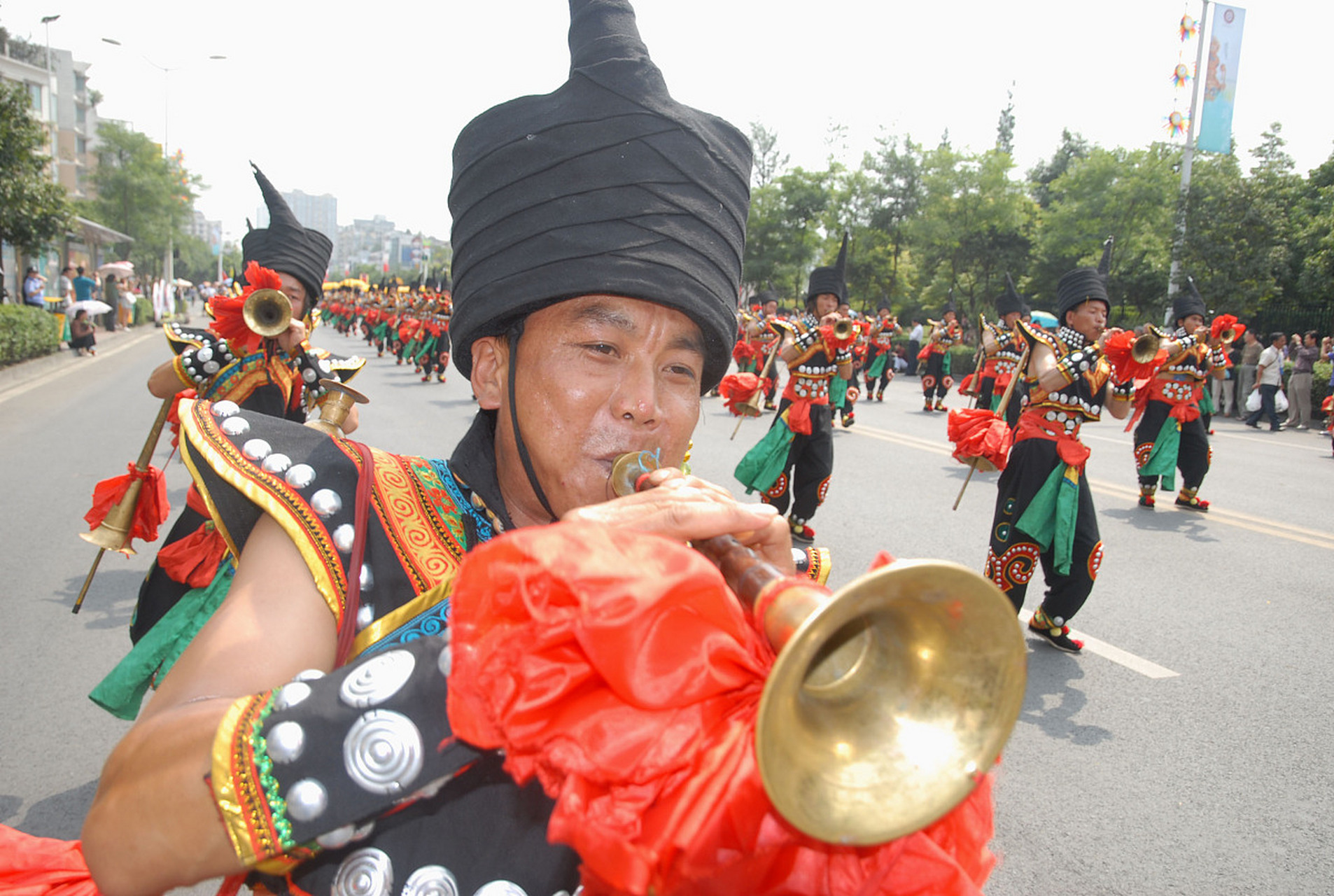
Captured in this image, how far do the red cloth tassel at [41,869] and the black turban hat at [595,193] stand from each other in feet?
3.83

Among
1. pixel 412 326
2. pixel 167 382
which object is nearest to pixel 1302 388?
pixel 167 382

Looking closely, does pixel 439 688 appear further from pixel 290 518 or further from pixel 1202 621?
pixel 1202 621

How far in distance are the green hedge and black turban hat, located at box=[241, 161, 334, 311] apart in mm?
13991

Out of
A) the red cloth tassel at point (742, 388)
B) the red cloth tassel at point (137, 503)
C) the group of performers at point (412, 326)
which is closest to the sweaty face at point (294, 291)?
the red cloth tassel at point (137, 503)

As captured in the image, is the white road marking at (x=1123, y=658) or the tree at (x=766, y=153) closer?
the white road marking at (x=1123, y=658)

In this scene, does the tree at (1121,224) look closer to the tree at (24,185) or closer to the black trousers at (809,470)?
the black trousers at (809,470)

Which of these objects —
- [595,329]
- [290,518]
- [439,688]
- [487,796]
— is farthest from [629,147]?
[487,796]

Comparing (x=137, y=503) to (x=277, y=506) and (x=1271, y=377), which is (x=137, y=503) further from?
(x=1271, y=377)

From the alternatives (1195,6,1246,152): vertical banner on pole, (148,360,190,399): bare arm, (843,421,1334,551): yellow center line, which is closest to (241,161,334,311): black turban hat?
(148,360,190,399): bare arm

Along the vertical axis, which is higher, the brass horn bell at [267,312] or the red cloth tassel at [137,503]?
the brass horn bell at [267,312]

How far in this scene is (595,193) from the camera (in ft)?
5.27

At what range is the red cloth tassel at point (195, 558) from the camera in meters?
2.65

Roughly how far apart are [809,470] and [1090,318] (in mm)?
2634

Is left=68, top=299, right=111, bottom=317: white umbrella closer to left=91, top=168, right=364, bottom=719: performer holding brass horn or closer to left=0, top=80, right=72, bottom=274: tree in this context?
left=0, top=80, right=72, bottom=274: tree
